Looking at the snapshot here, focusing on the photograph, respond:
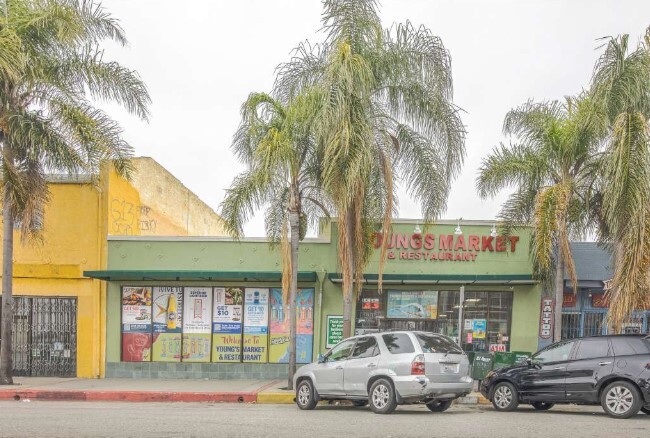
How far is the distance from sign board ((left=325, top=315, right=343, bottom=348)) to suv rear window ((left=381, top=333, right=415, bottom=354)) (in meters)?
6.96

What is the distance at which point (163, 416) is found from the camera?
13258 mm

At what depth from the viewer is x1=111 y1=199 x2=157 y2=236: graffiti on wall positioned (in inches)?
883

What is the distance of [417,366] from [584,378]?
116 inches

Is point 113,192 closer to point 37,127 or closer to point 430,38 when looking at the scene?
point 37,127

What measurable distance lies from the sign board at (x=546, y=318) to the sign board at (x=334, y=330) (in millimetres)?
5611

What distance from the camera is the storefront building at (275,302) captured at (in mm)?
21234

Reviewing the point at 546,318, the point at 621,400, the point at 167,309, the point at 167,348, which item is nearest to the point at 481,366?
the point at 546,318

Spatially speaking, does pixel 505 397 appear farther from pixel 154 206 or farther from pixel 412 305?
pixel 154 206

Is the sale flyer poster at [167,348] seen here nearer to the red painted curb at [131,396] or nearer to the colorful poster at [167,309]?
the colorful poster at [167,309]

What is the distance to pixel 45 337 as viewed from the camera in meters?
21.5

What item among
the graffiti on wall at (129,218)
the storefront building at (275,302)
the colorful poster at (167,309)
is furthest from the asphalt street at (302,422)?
the graffiti on wall at (129,218)

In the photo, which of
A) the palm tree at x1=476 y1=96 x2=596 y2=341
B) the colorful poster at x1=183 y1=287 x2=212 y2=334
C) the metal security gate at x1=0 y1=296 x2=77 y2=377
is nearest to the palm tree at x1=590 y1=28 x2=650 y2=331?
the palm tree at x1=476 y1=96 x2=596 y2=341

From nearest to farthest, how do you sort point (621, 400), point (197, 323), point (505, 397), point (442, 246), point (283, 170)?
point (621, 400) → point (505, 397) → point (283, 170) → point (442, 246) → point (197, 323)

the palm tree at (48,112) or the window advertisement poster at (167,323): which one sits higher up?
the palm tree at (48,112)
